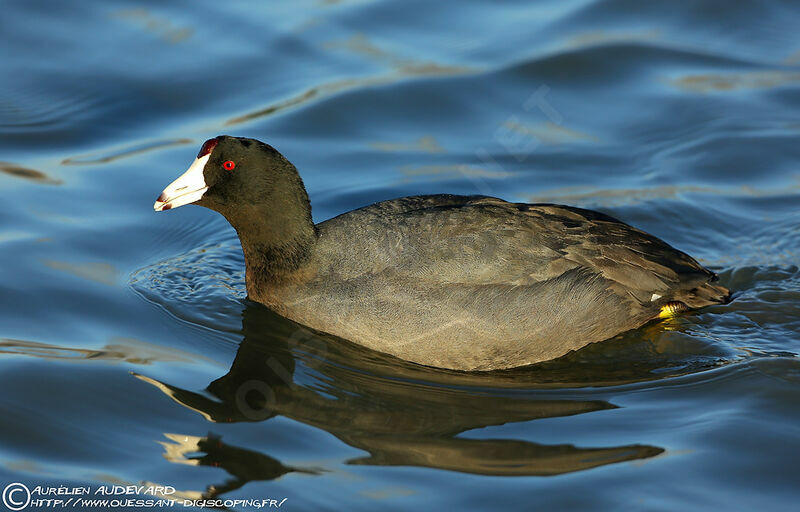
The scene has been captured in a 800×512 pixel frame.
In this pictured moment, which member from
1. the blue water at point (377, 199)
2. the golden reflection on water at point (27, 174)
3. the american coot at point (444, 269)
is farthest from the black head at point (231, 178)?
the golden reflection on water at point (27, 174)

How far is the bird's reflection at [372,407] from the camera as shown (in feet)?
16.0

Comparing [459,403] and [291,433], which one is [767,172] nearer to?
[459,403]

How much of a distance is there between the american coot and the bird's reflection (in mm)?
137

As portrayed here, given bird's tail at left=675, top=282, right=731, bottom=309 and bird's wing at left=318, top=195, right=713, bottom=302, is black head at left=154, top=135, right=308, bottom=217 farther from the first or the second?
bird's tail at left=675, top=282, right=731, bottom=309

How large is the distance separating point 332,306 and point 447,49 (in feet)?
16.1

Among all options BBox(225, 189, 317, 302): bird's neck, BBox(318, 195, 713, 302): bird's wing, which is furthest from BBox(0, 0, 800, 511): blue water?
BBox(318, 195, 713, 302): bird's wing

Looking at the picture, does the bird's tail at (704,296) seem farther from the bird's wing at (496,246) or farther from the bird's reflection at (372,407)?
the bird's reflection at (372,407)

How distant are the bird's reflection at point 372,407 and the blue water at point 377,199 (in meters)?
0.02

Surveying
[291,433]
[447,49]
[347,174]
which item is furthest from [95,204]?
[447,49]

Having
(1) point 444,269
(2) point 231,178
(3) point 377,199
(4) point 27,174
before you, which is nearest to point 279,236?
(2) point 231,178

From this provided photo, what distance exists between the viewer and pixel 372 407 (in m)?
5.36

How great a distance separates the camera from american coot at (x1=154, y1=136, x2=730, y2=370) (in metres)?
5.67

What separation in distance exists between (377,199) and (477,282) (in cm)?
237

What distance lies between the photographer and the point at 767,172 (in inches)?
320
